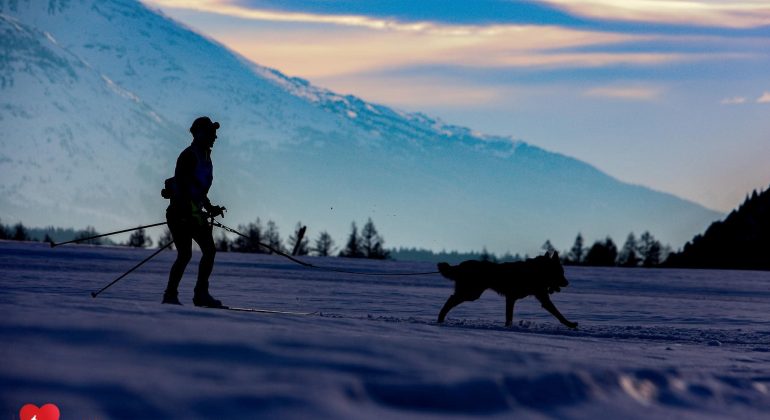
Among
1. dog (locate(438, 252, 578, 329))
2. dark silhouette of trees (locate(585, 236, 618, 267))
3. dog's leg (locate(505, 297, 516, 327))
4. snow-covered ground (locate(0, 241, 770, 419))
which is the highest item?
dark silhouette of trees (locate(585, 236, 618, 267))

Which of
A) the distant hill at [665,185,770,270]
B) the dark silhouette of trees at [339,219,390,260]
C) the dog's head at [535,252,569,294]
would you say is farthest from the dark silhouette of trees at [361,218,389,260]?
the dog's head at [535,252,569,294]

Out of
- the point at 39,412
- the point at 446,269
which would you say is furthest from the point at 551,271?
the point at 39,412

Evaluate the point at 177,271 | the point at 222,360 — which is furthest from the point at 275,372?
the point at 177,271

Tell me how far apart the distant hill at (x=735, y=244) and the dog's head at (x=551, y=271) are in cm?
9826

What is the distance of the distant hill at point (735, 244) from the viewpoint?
110688mm

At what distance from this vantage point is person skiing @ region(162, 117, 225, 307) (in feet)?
34.6

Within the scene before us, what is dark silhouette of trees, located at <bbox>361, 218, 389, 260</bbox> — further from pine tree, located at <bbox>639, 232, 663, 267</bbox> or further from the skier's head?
the skier's head

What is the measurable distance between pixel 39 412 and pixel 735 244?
379ft

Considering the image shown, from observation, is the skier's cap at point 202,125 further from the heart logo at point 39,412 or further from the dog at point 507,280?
the heart logo at point 39,412

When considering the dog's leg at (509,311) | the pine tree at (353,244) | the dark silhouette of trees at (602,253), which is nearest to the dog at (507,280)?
the dog's leg at (509,311)

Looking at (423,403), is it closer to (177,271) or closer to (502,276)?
(177,271)

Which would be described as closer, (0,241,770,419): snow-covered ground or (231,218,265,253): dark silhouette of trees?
(0,241,770,419): snow-covered ground

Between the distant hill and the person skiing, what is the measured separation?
332ft

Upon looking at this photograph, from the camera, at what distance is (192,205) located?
10.5m
